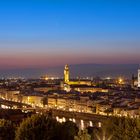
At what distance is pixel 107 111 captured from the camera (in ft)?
129

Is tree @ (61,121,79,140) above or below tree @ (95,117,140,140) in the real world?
below

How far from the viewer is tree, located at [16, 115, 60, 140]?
49.4 ft

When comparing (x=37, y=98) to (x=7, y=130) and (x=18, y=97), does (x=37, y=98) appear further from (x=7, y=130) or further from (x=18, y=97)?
(x=7, y=130)

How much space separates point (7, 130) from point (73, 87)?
60.1m

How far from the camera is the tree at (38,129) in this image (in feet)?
49.4

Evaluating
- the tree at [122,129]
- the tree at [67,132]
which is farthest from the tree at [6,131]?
the tree at [122,129]

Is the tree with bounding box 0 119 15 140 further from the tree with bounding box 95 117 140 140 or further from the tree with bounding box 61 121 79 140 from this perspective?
the tree with bounding box 95 117 140 140

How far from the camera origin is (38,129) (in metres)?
15.4

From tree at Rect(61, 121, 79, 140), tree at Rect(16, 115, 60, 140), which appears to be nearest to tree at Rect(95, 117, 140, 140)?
tree at Rect(61, 121, 79, 140)

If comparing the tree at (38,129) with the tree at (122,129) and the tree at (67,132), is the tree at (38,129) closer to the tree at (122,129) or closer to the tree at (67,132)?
the tree at (67,132)

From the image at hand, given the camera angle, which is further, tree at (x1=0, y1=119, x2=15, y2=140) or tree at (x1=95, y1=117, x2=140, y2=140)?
tree at (x1=0, y1=119, x2=15, y2=140)

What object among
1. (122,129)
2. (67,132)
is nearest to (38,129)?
(67,132)

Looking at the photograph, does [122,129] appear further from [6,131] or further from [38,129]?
[6,131]

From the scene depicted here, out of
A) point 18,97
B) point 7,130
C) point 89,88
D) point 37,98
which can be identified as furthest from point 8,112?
point 89,88
